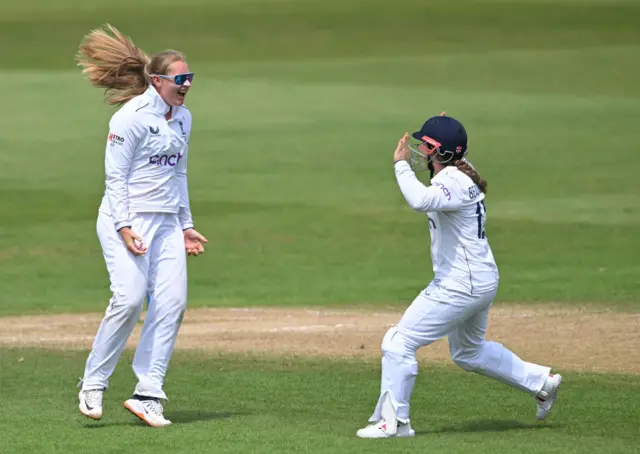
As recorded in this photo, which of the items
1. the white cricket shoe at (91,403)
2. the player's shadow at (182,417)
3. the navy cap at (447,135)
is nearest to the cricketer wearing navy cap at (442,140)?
the navy cap at (447,135)

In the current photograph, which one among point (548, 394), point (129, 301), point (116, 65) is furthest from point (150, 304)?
point (548, 394)

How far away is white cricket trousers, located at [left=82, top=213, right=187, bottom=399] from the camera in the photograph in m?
8.71

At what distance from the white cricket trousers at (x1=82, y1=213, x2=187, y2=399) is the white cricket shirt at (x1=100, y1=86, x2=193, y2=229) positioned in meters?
0.09

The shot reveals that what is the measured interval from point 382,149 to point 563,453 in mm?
18100

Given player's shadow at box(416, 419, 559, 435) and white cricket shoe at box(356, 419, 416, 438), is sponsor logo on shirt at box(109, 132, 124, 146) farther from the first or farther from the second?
player's shadow at box(416, 419, 559, 435)

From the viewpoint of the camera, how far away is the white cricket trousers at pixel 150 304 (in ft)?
28.6

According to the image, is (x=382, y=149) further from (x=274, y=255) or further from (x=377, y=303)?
(x=377, y=303)

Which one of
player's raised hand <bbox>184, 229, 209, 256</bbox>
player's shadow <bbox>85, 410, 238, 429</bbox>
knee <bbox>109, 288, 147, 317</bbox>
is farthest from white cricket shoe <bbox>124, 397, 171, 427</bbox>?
player's raised hand <bbox>184, 229, 209, 256</bbox>

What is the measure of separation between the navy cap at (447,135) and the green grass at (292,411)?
67.0 inches

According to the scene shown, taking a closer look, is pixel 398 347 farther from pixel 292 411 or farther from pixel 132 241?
pixel 132 241

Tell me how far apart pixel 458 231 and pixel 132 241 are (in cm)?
192

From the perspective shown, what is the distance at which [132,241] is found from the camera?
339 inches

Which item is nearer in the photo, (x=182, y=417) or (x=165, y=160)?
(x=165, y=160)

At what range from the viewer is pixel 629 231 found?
19406 millimetres
